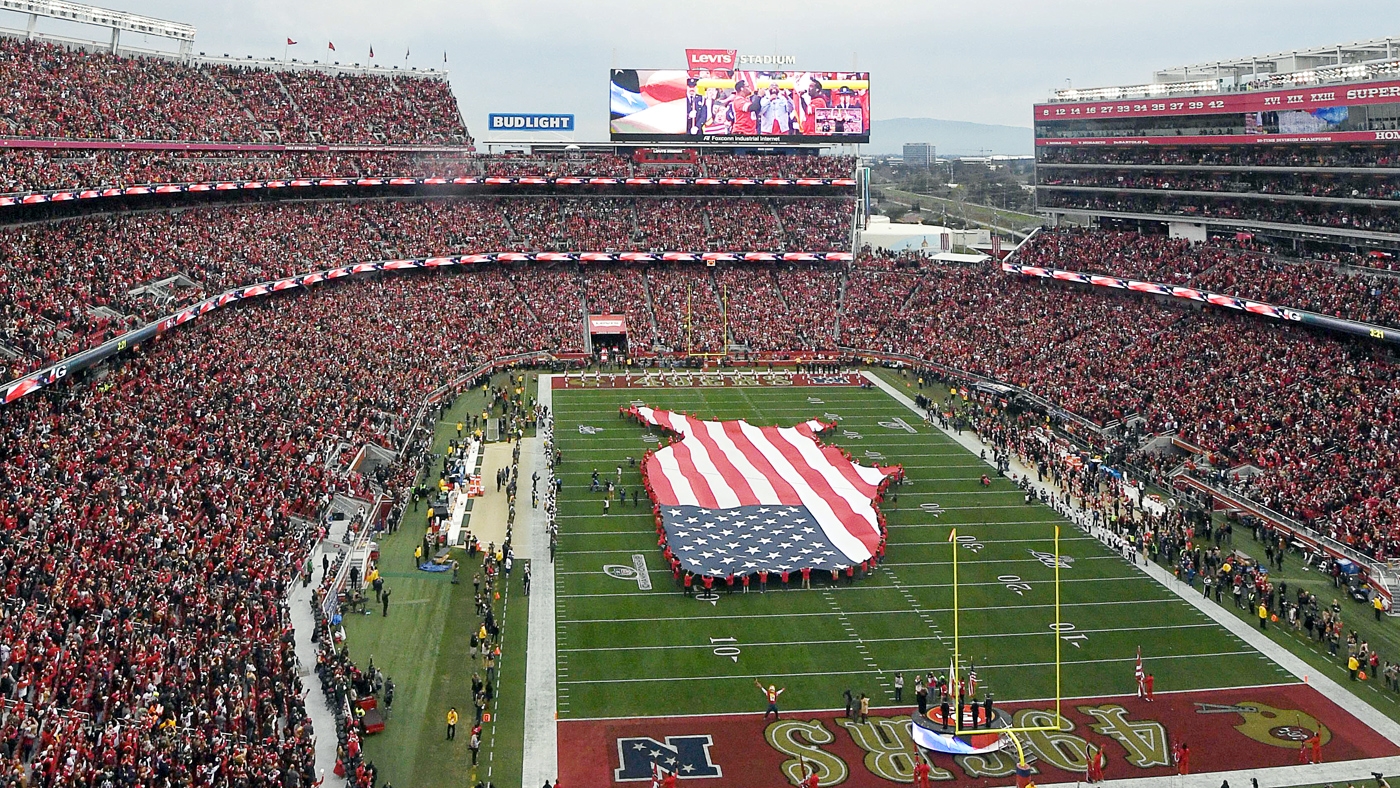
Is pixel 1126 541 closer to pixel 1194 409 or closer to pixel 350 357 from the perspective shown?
pixel 1194 409

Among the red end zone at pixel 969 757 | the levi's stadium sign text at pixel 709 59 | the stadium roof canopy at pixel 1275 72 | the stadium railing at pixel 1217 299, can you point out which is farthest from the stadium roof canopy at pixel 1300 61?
the red end zone at pixel 969 757

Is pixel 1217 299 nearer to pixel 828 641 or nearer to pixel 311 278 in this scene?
pixel 828 641

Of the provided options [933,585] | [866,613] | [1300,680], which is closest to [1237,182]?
[933,585]

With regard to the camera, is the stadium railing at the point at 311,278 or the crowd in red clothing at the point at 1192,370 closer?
the stadium railing at the point at 311,278

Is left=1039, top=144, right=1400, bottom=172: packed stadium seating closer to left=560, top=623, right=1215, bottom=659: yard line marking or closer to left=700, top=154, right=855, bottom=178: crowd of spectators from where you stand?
left=700, top=154, right=855, bottom=178: crowd of spectators

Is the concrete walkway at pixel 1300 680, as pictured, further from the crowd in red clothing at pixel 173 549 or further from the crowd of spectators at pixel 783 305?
the crowd of spectators at pixel 783 305

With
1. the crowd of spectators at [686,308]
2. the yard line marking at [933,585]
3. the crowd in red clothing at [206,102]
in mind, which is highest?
the crowd in red clothing at [206,102]

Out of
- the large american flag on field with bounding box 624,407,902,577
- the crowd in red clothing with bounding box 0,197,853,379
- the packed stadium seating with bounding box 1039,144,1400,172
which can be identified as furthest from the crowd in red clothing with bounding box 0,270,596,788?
the packed stadium seating with bounding box 1039,144,1400,172
